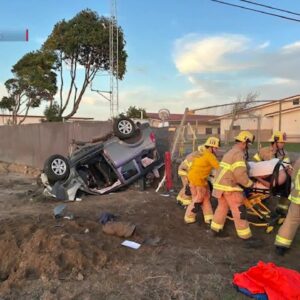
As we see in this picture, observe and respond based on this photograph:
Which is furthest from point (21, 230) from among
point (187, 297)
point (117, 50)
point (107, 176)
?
point (117, 50)

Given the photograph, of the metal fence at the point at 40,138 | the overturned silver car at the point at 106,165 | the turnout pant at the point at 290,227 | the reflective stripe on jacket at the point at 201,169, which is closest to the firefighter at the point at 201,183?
the reflective stripe on jacket at the point at 201,169

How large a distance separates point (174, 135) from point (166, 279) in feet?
29.2

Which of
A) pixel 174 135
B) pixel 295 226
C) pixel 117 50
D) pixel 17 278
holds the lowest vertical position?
pixel 17 278

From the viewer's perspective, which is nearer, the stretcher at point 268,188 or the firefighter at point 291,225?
the firefighter at point 291,225

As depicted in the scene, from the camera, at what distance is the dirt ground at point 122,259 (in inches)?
203

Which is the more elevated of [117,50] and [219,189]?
[117,50]

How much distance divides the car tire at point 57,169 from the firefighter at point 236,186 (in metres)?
4.83

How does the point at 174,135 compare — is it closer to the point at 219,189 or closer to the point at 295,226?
the point at 219,189

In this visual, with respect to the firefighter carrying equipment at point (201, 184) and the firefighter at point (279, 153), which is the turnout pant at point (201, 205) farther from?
the firefighter at point (279, 153)

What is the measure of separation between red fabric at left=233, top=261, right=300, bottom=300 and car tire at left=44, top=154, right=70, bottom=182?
6.69 m

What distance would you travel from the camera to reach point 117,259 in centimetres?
614

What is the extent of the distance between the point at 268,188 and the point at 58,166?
5.34 metres

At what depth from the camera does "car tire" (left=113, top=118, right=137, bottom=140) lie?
38.7 ft

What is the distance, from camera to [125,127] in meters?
11.9
